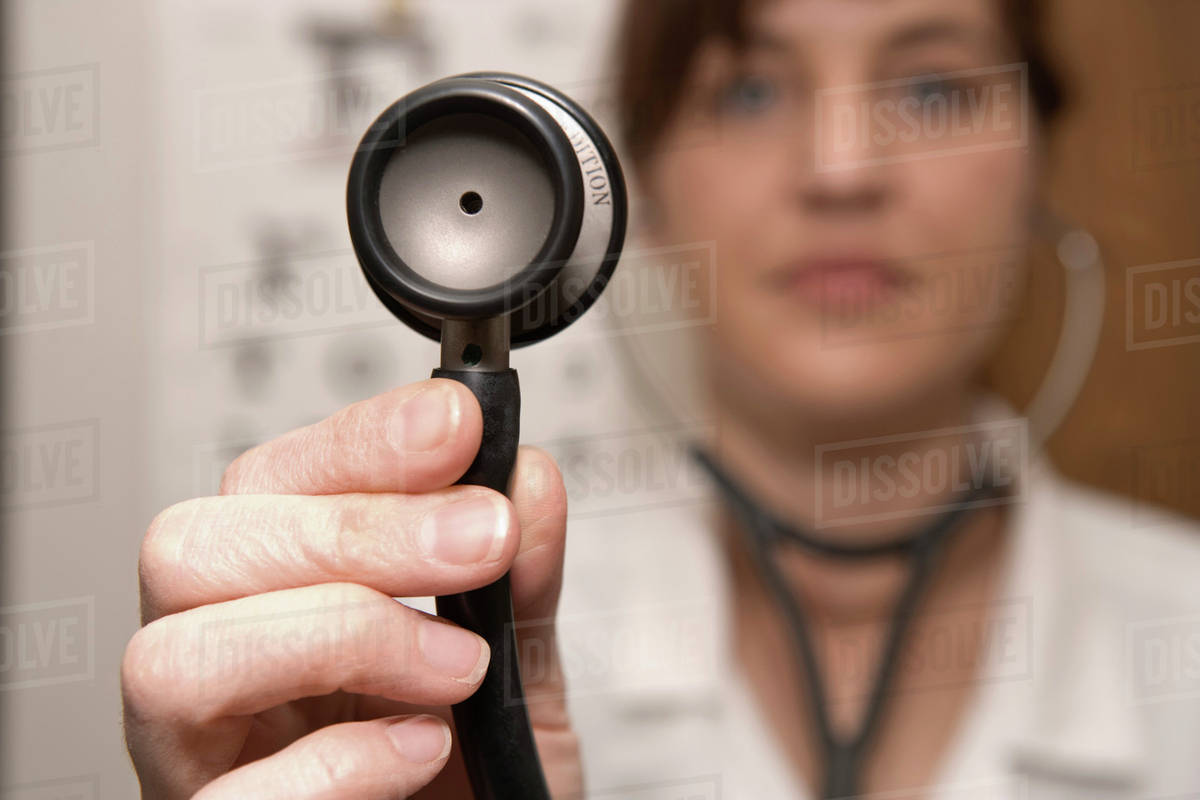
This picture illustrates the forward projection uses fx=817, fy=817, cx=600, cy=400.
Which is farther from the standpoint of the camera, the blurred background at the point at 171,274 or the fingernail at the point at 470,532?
the blurred background at the point at 171,274

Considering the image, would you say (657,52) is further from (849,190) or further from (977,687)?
(977,687)

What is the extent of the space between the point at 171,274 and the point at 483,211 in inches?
27.9

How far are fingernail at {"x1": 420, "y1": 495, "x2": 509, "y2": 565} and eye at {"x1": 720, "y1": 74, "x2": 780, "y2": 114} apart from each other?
64 centimetres

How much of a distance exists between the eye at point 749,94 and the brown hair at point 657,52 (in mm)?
57

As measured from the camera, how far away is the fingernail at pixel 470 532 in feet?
1.19

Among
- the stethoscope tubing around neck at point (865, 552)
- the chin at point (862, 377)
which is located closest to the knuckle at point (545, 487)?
the stethoscope tubing around neck at point (865, 552)

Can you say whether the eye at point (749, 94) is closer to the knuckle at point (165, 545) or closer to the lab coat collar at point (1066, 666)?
the lab coat collar at point (1066, 666)

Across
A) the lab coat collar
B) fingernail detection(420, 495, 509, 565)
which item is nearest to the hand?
fingernail detection(420, 495, 509, 565)

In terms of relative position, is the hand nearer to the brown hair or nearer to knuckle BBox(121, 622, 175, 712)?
knuckle BBox(121, 622, 175, 712)

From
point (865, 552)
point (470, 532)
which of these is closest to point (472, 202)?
point (470, 532)

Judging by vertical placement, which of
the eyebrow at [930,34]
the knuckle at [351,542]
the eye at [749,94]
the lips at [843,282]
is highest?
the eyebrow at [930,34]

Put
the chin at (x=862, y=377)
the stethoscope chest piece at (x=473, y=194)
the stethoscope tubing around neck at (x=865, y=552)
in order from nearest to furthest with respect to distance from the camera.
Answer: the stethoscope chest piece at (x=473, y=194)
the stethoscope tubing around neck at (x=865, y=552)
the chin at (x=862, y=377)

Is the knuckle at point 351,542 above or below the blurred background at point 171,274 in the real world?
below

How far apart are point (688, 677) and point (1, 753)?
32.3 inches
